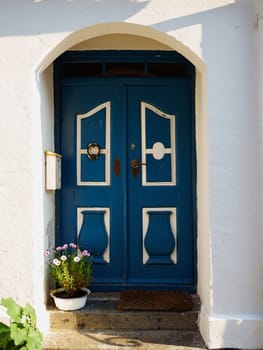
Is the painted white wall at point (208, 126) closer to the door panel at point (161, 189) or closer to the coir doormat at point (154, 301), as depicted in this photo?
the coir doormat at point (154, 301)

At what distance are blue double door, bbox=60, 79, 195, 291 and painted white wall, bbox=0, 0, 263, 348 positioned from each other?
0.75 m

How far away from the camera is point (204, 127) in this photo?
10.3 feet

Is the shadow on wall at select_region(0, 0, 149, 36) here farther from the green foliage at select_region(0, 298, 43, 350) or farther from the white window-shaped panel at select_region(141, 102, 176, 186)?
the green foliage at select_region(0, 298, 43, 350)

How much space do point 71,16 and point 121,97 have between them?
3.31 feet

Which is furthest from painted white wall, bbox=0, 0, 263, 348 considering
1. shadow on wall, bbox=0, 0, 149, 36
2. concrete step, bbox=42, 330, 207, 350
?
concrete step, bbox=42, 330, 207, 350

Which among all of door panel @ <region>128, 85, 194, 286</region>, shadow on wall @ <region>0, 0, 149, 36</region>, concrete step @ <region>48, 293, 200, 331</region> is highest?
shadow on wall @ <region>0, 0, 149, 36</region>

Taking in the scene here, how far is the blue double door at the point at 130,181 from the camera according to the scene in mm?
3766

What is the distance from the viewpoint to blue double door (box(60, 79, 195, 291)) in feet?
12.4

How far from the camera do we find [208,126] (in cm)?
300

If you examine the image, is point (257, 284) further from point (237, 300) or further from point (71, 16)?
point (71, 16)

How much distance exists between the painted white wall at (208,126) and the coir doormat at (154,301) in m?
0.36

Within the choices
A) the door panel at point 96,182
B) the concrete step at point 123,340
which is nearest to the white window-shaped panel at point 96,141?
the door panel at point 96,182

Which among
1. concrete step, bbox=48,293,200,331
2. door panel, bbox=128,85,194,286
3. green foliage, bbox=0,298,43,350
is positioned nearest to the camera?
green foliage, bbox=0,298,43,350

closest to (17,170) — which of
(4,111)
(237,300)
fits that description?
(4,111)
